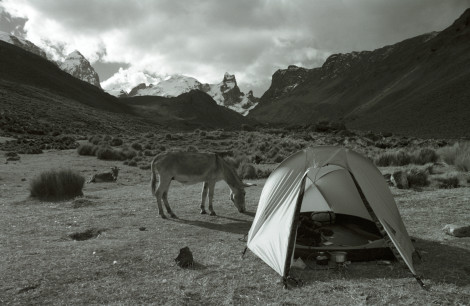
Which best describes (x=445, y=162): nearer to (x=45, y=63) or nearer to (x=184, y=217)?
(x=184, y=217)

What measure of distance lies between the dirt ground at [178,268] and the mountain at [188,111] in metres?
95.3

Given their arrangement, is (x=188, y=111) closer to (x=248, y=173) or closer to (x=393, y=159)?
(x=393, y=159)

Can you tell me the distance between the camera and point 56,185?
551 inches

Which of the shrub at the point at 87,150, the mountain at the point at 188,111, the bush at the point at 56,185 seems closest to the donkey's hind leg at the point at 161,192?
the bush at the point at 56,185

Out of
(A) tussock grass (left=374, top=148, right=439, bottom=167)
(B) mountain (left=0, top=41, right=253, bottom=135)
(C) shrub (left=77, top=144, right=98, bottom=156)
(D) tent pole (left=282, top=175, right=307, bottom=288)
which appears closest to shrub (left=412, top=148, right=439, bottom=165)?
(A) tussock grass (left=374, top=148, right=439, bottom=167)

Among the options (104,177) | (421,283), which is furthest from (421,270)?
(104,177)

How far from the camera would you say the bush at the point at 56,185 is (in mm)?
13742

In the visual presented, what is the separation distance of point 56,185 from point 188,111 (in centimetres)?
11815

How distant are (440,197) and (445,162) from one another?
8.38 metres

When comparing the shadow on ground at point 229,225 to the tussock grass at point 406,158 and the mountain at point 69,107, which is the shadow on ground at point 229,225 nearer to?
the tussock grass at point 406,158

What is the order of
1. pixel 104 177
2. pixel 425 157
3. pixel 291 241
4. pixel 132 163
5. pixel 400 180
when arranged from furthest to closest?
pixel 132 163, pixel 425 157, pixel 104 177, pixel 400 180, pixel 291 241

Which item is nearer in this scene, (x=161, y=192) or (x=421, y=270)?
(x=421, y=270)

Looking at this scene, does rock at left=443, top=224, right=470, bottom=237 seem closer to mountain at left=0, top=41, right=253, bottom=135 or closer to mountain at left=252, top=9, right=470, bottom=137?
mountain at left=0, top=41, right=253, bottom=135

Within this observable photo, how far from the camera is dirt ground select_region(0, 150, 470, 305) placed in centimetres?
571
